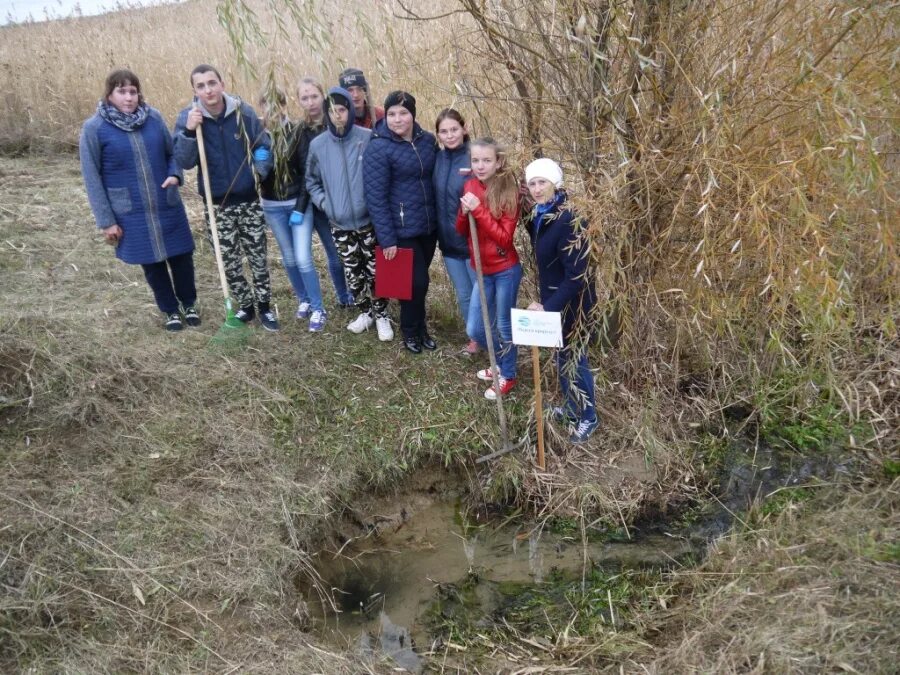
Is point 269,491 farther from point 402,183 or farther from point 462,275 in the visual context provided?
point 402,183

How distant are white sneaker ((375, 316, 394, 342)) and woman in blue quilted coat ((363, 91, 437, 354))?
474 mm

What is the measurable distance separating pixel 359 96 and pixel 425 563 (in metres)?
2.82

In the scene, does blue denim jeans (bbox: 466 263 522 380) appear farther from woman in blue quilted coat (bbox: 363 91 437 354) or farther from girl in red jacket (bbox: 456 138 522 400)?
woman in blue quilted coat (bbox: 363 91 437 354)

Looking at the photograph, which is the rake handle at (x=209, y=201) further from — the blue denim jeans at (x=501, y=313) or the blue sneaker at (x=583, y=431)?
the blue sneaker at (x=583, y=431)

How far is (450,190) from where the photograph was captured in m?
3.60

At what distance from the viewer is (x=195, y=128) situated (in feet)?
12.0

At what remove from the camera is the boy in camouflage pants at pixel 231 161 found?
12.0 feet

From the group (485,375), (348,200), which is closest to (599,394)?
(485,375)

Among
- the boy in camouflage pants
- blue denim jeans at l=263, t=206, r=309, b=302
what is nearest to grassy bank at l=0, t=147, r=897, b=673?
blue denim jeans at l=263, t=206, r=309, b=302

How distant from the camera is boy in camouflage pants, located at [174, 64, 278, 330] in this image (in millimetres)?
3650

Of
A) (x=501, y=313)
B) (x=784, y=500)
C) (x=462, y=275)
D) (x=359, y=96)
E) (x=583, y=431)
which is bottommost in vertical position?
(x=784, y=500)

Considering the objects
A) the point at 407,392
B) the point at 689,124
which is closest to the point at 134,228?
the point at 407,392

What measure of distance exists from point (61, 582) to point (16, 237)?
13.1ft

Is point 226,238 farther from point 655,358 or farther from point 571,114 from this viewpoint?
point 655,358
